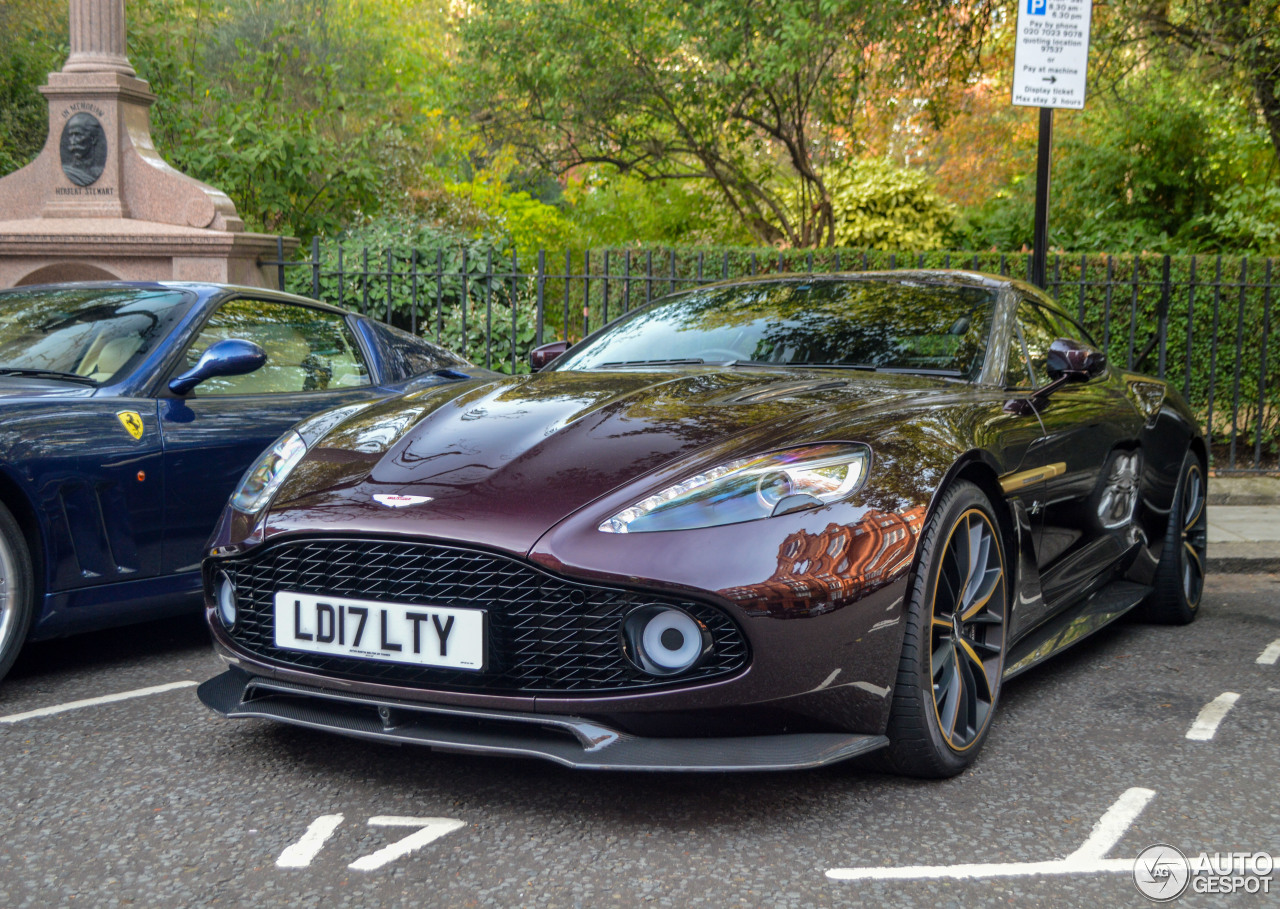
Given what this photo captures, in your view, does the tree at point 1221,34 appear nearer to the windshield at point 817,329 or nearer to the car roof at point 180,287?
the windshield at point 817,329

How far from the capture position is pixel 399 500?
2.76 meters

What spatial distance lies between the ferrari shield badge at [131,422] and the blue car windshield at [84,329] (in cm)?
18

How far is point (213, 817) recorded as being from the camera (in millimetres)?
2730

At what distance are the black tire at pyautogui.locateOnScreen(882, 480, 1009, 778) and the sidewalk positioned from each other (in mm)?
3762

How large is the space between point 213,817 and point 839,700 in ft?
4.63

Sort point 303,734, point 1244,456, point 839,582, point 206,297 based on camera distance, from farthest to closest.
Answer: point 1244,456, point 206,297, point 303,734, point 839,582

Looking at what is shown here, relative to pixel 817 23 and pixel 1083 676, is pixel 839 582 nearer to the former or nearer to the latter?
pixel 1083 676

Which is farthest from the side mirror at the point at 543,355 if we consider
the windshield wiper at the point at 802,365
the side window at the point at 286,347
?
the side window at the point at 286,347

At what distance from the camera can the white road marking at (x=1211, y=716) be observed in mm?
3480

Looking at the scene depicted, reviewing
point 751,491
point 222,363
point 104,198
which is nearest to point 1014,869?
point 751,491

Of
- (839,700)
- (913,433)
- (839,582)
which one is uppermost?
(913,433)

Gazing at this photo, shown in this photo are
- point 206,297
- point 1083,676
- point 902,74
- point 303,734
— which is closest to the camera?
point 303,734

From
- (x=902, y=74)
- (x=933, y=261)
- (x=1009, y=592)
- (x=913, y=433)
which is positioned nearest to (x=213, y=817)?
(x=913, y=433)

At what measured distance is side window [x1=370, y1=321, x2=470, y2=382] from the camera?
5078 mm
